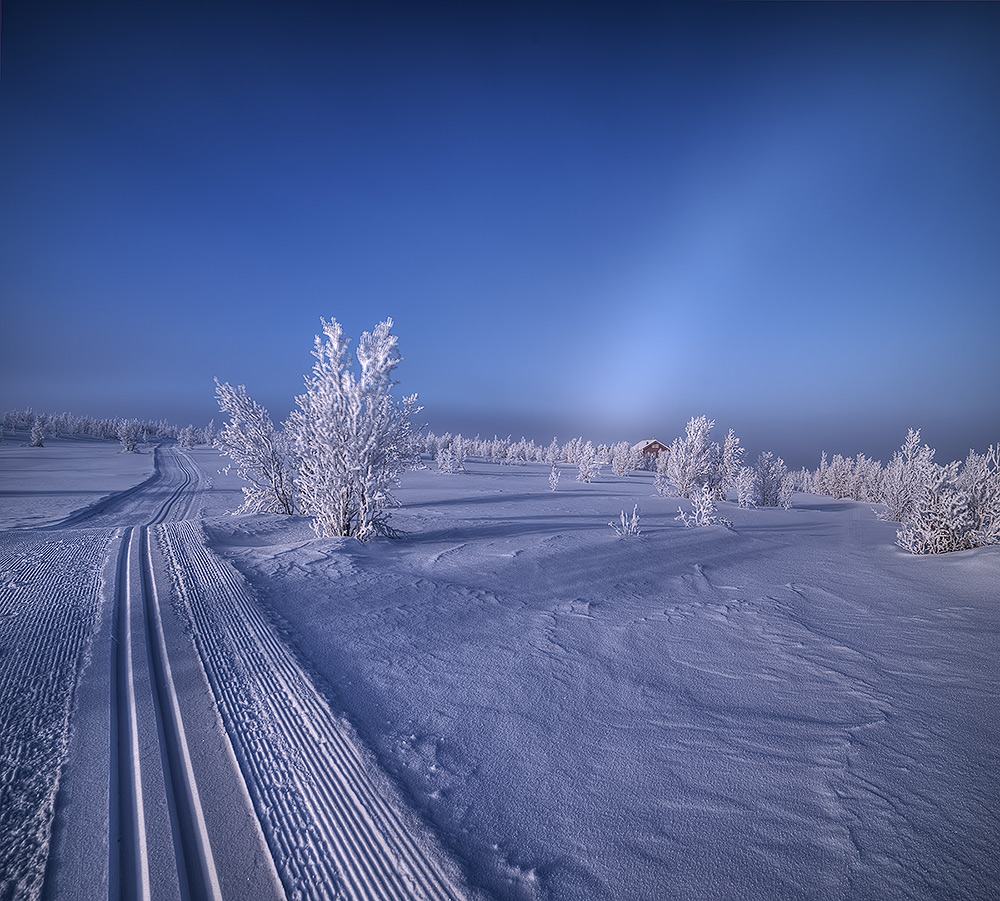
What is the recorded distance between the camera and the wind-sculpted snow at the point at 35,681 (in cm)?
174

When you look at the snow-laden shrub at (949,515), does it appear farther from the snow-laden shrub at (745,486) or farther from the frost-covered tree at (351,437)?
the frost-covered tree at (351,437)

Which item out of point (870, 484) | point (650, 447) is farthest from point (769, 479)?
point (650, 447)

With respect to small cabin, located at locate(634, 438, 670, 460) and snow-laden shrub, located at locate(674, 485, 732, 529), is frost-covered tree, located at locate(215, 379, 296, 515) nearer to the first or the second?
snow-laden shrub, located at locate(674, 485, 732, 529)

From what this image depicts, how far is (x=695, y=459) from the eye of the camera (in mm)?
16891

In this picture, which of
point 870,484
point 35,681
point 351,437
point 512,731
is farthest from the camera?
point 870,484

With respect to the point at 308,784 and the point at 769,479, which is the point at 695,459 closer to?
the point at 769,479

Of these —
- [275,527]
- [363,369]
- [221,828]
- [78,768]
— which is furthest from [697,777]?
[275,527]

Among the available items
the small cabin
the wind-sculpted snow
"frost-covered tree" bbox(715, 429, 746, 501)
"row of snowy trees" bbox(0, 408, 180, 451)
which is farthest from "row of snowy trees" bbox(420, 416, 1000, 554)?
"row of snowy trees" bbox(0, 408, 180, 451)

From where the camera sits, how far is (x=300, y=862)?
1.70 meters

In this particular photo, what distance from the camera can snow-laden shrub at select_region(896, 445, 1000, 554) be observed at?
768 centimetres

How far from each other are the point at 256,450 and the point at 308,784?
10030 millimetres

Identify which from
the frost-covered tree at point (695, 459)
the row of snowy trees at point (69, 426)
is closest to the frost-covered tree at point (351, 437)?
the frost-covered tree at point (695, 459)

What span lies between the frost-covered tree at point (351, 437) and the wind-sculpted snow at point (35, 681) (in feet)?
9.94

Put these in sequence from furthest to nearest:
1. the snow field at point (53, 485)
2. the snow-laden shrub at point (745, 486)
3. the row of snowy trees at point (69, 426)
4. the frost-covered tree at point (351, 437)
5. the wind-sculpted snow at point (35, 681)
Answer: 1. the row of snowy trees at point (69, 426)
2. the snow-laden shrub at point (745, 486)
3. the snow field at point (53, 485)
4. the frost-covered tree at point (351, 437)
5. the wind-sculpted snow at point (35, 681)
